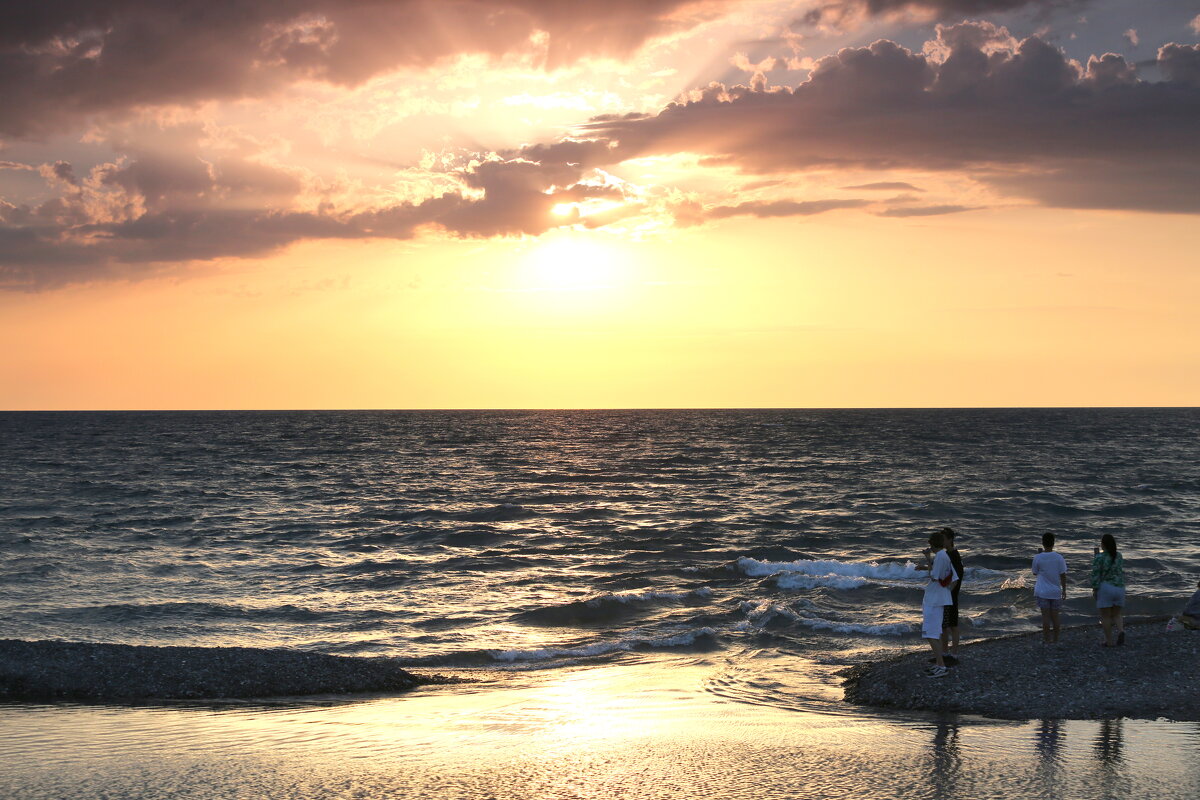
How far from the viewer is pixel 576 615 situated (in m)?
24.7

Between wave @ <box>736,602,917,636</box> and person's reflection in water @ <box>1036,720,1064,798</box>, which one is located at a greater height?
person's reflection in water @ <box>1036,720,1064,798</box>

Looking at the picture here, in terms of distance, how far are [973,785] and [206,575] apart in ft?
83.0

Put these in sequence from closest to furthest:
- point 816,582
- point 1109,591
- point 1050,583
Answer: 1. point 1109,591
2. point 1050,583
3. point 816,582

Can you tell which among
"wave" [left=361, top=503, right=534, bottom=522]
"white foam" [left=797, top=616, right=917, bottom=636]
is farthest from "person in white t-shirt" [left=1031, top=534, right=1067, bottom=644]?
"wave" [left=361, top=503, right=534, bottom=522]

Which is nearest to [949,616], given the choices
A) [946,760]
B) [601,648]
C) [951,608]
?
[951,608]

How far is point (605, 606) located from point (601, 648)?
458cm

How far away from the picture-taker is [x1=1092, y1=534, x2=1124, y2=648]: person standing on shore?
53.4ft

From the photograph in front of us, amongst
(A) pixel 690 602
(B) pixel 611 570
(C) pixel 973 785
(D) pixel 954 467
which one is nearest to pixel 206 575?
(B) pixel 611 570

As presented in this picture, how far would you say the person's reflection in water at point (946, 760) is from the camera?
10414 millimetres

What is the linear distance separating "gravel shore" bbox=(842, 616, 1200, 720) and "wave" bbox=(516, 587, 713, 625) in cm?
862

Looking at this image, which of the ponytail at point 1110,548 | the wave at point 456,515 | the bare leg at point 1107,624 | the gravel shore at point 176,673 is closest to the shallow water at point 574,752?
the gravel shore at point 176,673

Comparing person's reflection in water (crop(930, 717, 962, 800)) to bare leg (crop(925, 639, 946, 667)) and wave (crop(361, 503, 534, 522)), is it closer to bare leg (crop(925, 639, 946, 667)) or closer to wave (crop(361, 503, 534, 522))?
bare leg (crop(925, 639, 946, 667))

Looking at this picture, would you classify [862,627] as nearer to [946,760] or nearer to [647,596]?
[647,596]

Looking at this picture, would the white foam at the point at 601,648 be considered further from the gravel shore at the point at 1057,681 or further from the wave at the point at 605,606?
the gravel shore at the point at 1057,681
